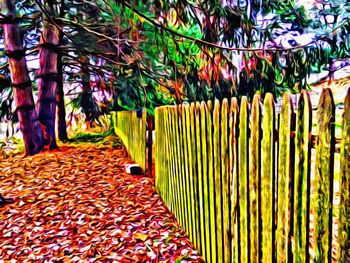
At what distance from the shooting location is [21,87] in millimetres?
8312

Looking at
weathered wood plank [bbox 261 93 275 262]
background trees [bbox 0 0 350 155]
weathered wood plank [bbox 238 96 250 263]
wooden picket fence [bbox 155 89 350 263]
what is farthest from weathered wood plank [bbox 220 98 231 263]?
background trees [bbox 0 0 350 155]

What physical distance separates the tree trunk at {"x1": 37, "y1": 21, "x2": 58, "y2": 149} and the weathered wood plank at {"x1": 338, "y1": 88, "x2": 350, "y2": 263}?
29.0 feet

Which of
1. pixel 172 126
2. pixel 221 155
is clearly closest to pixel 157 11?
pixel 172 126

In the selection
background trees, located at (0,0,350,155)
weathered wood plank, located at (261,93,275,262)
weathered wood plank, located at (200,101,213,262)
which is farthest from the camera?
background trees, located at (0,0,350,155)

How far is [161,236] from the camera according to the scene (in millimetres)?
3289

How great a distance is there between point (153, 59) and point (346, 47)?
16.6 ft

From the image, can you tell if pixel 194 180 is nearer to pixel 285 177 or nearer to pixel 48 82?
pixel 285 177

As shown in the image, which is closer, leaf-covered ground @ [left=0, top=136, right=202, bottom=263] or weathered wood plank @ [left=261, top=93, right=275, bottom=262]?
weathered wood plank @ [left=261, top=93, right=275, bottom=262]

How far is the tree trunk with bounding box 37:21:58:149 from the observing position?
922 centimetres

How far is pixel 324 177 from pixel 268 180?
397 millimetres

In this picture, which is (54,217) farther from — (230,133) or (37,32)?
(37,32)

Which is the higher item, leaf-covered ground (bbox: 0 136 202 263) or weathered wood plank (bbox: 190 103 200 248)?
weathered wood plank (bbox: 190 103 200 248)

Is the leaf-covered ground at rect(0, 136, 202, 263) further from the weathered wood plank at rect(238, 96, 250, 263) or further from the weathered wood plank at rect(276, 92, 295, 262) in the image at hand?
the weathered wood plank at rect(276, 92, 295, 262)

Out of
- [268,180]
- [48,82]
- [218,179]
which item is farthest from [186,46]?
[268,180]
